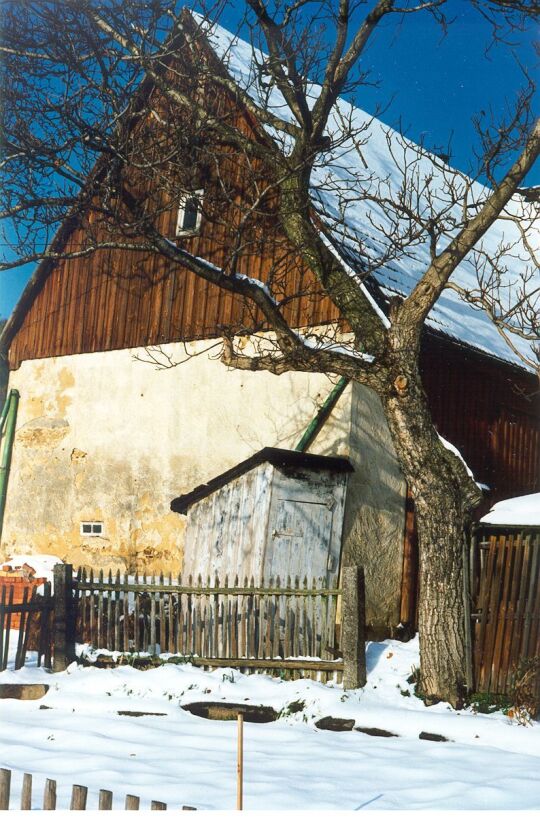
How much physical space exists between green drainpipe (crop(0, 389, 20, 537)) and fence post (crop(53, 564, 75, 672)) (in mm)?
5261

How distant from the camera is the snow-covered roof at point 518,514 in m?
8.11

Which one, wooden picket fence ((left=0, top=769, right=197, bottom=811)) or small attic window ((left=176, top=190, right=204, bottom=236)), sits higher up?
small attic window ((left=176, top=190, right=204, bottom=236))

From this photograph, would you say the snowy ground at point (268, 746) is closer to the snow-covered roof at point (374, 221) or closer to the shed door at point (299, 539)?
the shed door at point (299, 539)

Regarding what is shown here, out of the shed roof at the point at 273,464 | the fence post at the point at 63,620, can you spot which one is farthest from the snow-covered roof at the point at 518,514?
the fence post at the point at 63,620

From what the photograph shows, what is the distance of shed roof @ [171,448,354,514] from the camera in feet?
33.2

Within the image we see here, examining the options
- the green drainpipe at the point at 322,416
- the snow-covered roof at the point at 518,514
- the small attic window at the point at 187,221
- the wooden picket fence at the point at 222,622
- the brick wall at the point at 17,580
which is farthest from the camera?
the small attic window at the point at 187,221

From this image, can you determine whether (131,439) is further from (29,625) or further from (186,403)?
(29,625)

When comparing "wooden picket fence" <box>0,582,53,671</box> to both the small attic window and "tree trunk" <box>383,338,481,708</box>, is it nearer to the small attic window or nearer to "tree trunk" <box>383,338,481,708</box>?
"tree trunk" <box>383,338,481,708</box>

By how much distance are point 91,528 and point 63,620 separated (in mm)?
3971

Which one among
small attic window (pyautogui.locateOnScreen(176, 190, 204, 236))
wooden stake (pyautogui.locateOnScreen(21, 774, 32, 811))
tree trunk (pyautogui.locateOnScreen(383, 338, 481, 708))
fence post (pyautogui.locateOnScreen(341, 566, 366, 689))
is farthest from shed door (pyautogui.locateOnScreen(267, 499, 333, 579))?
wooden stake (pyautogui.locateOnScreen(21, 774, 32, 811))

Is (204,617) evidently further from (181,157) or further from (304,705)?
(181,157)

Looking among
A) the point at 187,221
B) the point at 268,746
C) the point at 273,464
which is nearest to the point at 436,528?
the point at 273,464

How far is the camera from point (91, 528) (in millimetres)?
13695

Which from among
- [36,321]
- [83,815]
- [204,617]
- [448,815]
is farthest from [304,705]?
[36,321]
